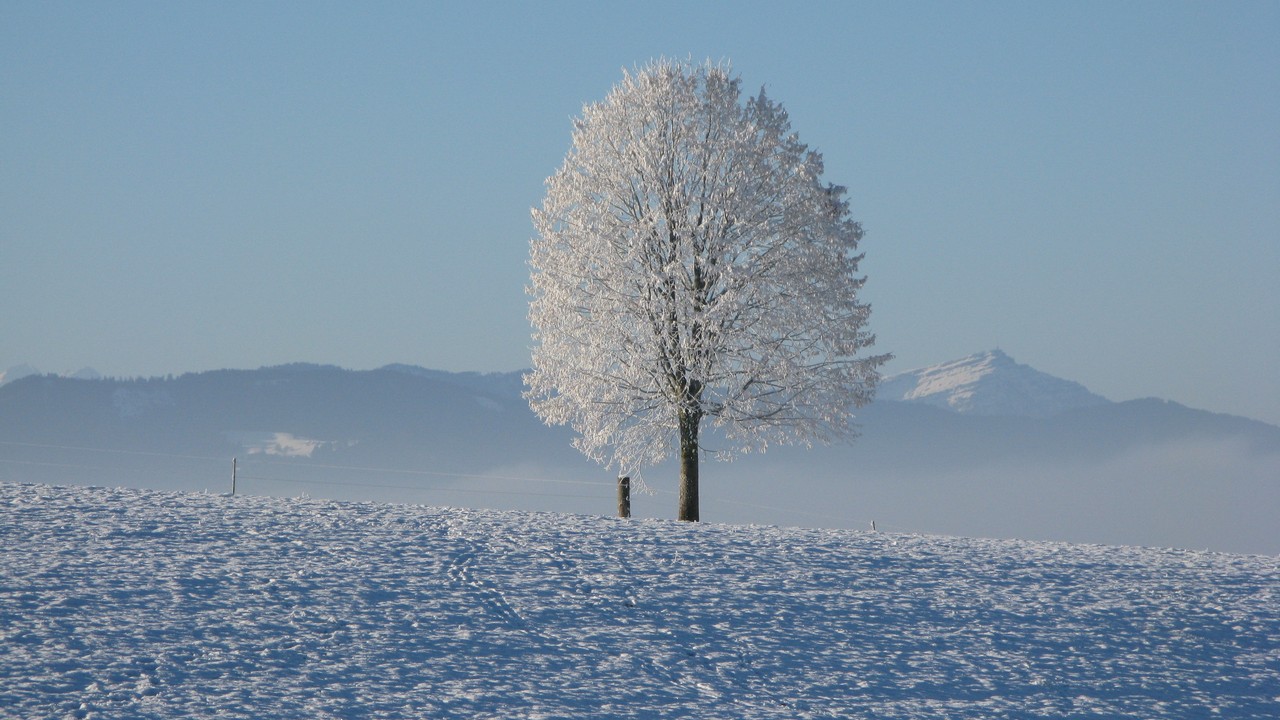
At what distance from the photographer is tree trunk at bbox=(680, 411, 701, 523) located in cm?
2834

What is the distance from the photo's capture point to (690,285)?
91.1 feet

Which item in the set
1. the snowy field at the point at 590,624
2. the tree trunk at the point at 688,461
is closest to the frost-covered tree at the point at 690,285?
the tree trunk at the point at 688,461

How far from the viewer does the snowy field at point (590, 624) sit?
13.8 meters

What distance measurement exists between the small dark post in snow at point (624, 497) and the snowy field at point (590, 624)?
4.51 m

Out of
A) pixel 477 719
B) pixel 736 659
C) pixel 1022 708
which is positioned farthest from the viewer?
pixel 736 659

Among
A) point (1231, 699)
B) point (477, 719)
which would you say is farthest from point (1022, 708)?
point (477, 719)

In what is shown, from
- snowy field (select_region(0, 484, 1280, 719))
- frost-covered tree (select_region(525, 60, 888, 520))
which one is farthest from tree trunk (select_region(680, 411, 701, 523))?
snowy field (select_region(0, 484, 1280, 719))

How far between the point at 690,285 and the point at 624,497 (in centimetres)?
521

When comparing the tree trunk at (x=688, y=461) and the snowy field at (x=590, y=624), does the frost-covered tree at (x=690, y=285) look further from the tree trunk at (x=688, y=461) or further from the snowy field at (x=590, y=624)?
the snowy field at (x=590, y=624)

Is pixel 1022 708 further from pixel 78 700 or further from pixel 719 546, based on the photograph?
pixel 78 700

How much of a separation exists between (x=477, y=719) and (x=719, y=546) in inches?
365

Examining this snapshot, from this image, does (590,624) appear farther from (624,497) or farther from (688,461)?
(688,461)

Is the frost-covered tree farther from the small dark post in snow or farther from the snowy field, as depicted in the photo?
the snowy field

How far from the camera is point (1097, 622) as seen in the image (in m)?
17.8
